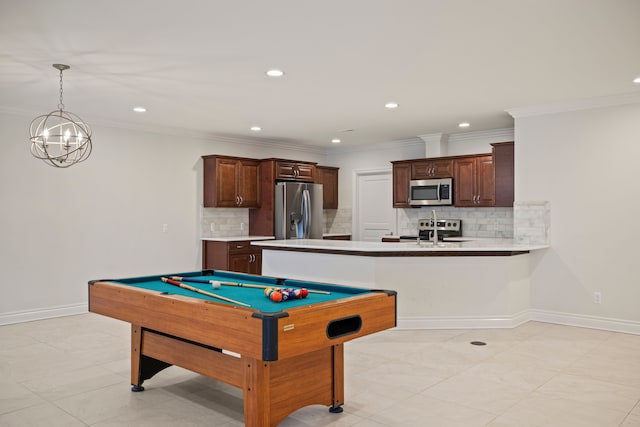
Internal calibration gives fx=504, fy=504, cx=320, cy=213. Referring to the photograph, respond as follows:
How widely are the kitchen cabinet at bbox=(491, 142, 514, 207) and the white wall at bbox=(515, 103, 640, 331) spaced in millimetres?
720

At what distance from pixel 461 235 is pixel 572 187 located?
2.37 m

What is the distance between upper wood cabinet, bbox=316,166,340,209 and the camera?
9234 millimetres

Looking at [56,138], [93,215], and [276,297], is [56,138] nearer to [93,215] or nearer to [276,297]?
[93,215]

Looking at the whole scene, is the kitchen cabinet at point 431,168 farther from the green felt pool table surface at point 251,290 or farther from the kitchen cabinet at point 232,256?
the green felt pool table surface at point 251,290

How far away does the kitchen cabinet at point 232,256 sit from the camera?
7.36 m

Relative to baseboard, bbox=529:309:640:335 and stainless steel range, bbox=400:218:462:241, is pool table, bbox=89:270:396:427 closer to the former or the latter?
baseboard, bbox=529:309:640:335

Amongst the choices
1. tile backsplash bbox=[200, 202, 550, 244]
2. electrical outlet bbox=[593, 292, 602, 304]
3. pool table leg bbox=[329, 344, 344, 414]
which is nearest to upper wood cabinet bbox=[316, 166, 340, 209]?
tile backsplash bbox=[200, 202, 550, 244]

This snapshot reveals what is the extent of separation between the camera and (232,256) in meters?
7.39

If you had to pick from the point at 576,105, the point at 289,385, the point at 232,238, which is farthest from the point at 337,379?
the point at 232,238

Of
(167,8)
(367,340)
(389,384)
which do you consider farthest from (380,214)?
(167,8)

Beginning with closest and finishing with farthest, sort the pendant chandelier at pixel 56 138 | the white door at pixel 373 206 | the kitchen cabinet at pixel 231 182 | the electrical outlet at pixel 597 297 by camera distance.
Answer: the pendant chandelier at pixel 56 138, the electrical outlet at pixel 597 297, the kitchen cabinet at pixel 231 182, the white door at pixel 373 206

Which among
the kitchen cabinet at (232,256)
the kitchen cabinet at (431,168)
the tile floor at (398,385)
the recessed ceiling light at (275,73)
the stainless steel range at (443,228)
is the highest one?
the recessed ceiling light at (275,73)

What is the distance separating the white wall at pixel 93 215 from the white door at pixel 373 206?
276cm

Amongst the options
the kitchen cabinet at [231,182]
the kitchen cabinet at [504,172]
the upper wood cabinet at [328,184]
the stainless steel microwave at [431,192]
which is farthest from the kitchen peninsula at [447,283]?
the upper wood cabinet at [328,184]
